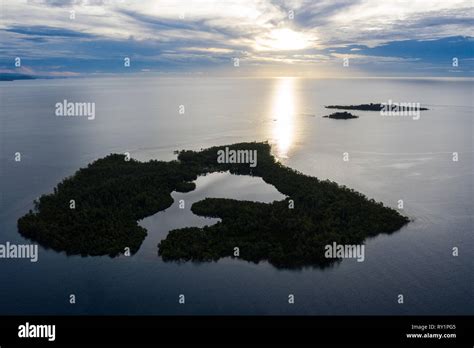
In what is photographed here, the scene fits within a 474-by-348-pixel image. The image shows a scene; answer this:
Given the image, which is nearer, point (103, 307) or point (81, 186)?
point (103, 307)

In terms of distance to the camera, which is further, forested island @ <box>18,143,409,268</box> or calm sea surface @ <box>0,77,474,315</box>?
forested island @ <box>18,143,409,268</box>

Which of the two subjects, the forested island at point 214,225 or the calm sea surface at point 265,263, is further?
the forested island at point 214,225

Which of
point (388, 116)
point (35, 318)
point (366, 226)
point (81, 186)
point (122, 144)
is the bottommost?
point (35, 318)

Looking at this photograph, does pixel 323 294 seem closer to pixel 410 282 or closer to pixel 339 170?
pixel 410 282

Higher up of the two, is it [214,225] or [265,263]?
[214,225]

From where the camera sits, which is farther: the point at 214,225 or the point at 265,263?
the point at 214,225

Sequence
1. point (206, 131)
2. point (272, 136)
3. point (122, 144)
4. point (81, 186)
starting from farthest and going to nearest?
point (206, 131)
point (272, 136)
point (122, 144)
point (81, 186)

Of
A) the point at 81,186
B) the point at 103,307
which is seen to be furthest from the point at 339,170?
the point at 103,307

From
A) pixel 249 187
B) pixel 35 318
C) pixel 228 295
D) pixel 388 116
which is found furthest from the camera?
pixel 388 116
